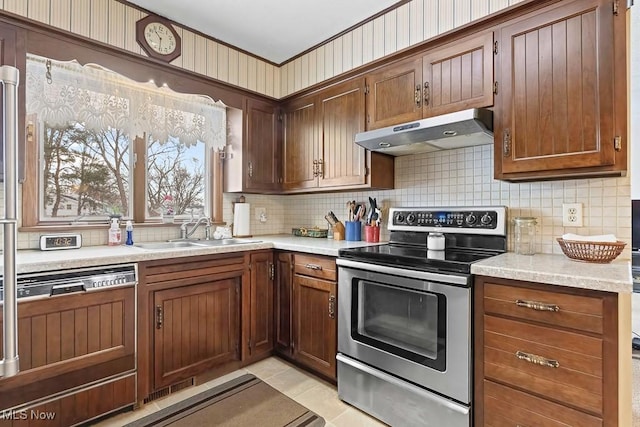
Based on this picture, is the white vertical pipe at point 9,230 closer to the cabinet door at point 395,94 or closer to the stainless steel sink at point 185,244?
the stainless steel sink at point 185,244

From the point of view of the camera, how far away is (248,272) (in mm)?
2404

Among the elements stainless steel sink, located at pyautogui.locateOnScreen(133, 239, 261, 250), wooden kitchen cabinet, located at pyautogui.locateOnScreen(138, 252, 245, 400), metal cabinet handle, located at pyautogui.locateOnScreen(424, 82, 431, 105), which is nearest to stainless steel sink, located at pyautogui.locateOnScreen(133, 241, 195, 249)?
stainless steel sink, located at pyautogui.locateOnScreen(133, 239, 261, 250)

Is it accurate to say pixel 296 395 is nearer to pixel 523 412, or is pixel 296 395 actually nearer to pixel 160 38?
pixel 523 412

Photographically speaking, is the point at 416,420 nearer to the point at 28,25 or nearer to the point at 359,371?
the point at 359,371

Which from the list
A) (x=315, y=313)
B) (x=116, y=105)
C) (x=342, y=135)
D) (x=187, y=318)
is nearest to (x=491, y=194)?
(x=342, y=135)

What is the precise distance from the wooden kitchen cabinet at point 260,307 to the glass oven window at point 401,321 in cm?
80

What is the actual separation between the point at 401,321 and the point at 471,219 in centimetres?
79

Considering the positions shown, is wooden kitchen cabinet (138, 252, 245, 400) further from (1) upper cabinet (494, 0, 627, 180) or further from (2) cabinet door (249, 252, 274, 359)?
(1) upper cabinet (494, 0, 627, 180)

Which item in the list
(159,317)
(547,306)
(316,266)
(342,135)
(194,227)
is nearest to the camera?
(547,306)

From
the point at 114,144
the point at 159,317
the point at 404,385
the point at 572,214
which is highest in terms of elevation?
the point at 114,144

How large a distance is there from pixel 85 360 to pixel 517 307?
2.08 m

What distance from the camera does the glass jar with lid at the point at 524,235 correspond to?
186cm

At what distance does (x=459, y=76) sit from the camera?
6.37ft

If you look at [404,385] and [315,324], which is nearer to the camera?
[404,385]
